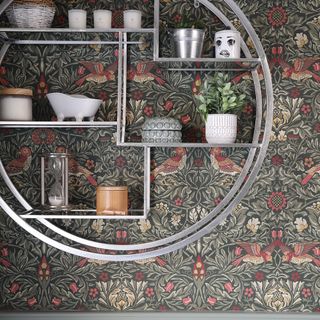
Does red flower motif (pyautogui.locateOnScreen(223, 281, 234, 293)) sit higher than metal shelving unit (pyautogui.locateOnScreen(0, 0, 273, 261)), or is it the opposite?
metal shelving unit (pyautogui.locateOnScreen(0, 0, 273, 261))

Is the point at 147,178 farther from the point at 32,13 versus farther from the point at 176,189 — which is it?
the point at 32,13

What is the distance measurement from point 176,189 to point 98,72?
586 mm

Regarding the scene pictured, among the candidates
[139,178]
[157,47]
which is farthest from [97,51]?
[139,178]

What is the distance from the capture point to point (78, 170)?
8.75 feet

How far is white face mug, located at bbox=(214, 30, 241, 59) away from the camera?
2479mm

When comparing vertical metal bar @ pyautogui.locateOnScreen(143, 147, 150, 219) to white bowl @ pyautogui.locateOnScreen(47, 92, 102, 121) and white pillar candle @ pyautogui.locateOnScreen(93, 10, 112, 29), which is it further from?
white pillar candle @ pyautogui.locateOnScreen(93, 10, 112, 29)

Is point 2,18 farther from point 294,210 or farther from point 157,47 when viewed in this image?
point 294,210

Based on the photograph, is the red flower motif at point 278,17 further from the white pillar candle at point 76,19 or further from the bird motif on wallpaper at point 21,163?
the bird motif on wallpaper at point 21,163

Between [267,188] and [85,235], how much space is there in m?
0.79

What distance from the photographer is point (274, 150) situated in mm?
2664

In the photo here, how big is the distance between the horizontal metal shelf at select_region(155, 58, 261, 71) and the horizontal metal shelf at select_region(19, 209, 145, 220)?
61 centimetres

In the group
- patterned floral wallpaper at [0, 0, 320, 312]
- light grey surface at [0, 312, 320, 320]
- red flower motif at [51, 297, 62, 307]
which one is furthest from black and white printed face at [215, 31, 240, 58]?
red flower motif at [51, 297, 62, 307]

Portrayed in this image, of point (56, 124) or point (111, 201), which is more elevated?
point (56, 124)

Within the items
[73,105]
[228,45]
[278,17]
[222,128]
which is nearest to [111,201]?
[73,105]
